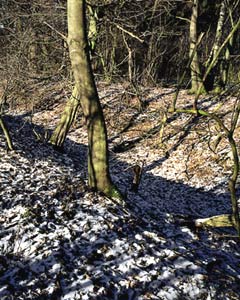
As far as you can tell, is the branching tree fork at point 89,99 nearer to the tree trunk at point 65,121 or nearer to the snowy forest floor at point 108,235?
the snowy forest floor at point 108,235

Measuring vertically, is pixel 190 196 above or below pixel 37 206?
below

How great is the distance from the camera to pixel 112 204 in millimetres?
6617

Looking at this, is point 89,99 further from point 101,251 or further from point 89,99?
point 101,251

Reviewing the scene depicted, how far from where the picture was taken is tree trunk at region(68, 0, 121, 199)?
19.9 ft

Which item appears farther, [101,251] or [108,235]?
[108,235]

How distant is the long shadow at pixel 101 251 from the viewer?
14.5 ft

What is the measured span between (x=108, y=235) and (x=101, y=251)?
422 mm

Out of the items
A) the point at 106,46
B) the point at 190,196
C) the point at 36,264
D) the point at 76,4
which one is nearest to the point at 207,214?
the point at 190,196

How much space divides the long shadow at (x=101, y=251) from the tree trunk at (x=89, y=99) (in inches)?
17.0

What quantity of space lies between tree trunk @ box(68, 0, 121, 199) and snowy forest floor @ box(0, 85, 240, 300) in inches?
15.4

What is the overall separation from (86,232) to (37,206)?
120cm

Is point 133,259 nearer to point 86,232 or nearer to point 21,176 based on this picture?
point 86,232

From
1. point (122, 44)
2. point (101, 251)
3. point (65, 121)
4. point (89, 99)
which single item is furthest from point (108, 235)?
point (122, 44)

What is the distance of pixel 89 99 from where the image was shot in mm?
6449
